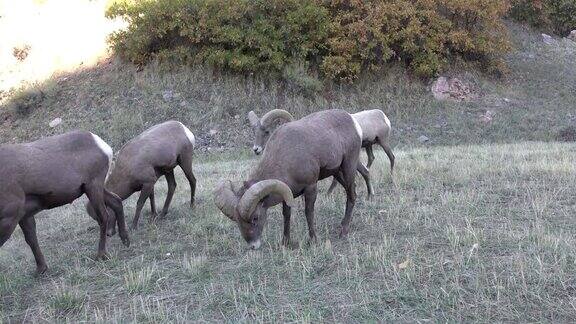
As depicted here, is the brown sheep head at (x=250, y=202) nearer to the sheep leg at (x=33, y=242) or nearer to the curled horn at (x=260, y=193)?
the curled horn at (x=260, y=193)

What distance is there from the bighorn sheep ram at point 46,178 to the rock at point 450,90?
56.0ft

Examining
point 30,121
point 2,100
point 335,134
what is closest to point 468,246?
point 335,134

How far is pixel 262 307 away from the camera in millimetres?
5719

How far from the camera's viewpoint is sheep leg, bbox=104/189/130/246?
27.0 feet

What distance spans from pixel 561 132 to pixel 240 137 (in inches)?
412

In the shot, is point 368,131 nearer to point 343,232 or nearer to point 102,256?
point 343,232

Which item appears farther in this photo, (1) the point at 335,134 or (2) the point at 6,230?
(1) the point at 335,134

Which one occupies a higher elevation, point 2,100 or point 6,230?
point 6,230

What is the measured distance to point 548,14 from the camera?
3303cm

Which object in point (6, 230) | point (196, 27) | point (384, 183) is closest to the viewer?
point (6, 230)

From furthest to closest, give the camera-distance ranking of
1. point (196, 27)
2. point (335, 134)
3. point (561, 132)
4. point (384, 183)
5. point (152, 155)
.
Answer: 1. point (196, 27)
2. point (561, 132)
3. point (384, 183)
4. point (152, 155)
5. point (335, 134)

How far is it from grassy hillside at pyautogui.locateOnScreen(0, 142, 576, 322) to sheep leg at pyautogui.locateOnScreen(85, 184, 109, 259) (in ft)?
0.59

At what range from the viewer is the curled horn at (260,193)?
6.68 meters

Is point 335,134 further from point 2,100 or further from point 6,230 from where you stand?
point 2,100
